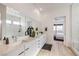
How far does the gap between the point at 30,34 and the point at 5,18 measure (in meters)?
2.07

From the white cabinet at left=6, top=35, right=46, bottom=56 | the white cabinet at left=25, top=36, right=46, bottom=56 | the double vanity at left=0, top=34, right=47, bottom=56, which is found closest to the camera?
the double vanity at left=0, top=34, right=47, bottom=56

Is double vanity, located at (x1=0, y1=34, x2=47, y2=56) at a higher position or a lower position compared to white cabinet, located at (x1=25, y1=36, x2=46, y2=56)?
higher

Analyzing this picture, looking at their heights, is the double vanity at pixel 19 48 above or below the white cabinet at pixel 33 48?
above

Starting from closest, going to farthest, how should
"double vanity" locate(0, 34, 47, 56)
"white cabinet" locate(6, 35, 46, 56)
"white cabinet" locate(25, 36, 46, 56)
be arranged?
"double vanity" locate(0, 34, 47, 56) < "white cabinet" locate(6, 35, 46, 56) < "white cabinet" locate(25, 36, 46, 56)

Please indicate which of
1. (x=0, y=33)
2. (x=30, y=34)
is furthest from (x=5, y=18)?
(x=30, y=34)

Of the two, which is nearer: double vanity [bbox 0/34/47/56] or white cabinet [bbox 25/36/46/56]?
double vanity [bbox 0/34/47/56]

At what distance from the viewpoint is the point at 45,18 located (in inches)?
272

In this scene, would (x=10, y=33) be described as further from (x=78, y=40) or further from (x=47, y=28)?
(x=47, y=28)

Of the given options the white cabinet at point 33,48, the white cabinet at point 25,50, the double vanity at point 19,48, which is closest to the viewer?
the double vanity at point 19,48

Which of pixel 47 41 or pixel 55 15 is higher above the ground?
pixel 55 15

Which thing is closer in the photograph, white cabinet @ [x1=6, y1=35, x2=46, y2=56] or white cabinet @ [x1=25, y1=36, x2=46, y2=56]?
white cabinet @ [x1=6, y1=35, x2=46, y2=56]

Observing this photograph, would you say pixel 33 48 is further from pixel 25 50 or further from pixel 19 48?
pixel 19 48

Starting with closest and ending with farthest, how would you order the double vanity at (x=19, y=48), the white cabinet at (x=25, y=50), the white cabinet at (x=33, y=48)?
1. the double vanity at (x=19, y=48)
2. the white cabinet at (x=25, y=50)
3. the white cabinet at (x=33, y=48)

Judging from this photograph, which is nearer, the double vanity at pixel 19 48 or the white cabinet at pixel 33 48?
the double vanity at pixel 19 48
